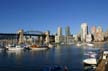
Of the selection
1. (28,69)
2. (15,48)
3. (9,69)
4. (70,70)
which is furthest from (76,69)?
(15,48)

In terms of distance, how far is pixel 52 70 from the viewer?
47.8 meters

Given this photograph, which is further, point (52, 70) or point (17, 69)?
point (17, 69)

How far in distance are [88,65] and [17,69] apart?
1394 cm

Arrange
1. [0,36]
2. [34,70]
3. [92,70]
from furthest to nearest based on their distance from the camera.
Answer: [0,36]
[34,70]
[92,70]

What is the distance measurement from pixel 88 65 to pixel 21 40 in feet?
473

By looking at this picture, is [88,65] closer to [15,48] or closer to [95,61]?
[95,61]

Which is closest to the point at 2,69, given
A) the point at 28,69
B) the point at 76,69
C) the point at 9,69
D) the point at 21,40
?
the point at 9,69

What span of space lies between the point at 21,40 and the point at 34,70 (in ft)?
483

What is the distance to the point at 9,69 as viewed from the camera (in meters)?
51.7

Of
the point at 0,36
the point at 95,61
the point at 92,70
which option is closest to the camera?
the point at 92,70

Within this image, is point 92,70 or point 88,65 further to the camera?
point 88,65

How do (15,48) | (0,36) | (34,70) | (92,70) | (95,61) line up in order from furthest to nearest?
1. (0,36)
2. (15,48)
3. (95,61)
4. (34,70)
5. (92,70)

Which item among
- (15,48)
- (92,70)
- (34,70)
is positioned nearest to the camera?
(92,70)

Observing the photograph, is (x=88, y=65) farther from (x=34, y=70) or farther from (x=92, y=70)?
(x=34, y=70)
